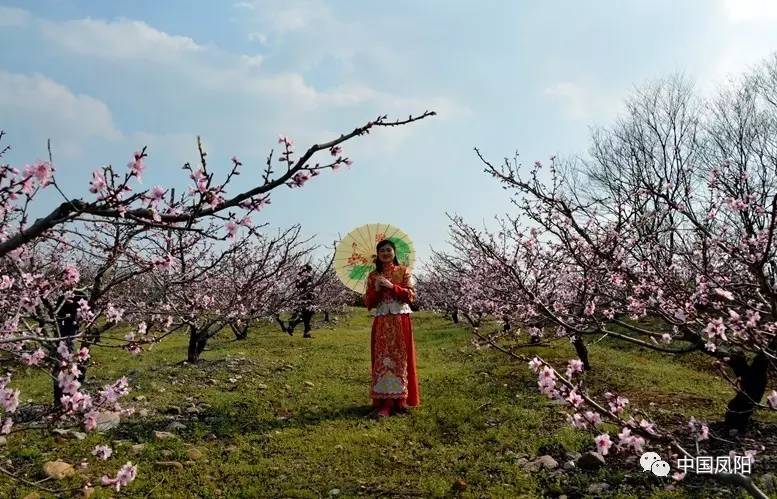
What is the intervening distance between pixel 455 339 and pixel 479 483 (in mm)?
12420

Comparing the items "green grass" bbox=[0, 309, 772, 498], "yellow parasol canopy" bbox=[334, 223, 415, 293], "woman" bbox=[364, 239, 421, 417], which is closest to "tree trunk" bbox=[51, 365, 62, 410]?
"green grass" bbox=[0, 309, 772, 498]

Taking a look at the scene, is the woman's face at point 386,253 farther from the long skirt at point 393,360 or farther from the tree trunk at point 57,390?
the tree trunk at point 57,390

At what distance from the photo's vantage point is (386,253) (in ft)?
27.1

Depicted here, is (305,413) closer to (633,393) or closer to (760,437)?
(633,393)

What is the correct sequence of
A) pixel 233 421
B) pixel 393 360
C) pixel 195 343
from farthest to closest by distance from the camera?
pixel 195 343, pixel 393 360, pixel 233 421

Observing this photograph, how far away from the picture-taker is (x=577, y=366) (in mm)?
3449

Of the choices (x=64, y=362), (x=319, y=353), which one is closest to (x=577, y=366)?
(x=64, y=362)

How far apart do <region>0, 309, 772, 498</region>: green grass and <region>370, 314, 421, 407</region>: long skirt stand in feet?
1.23

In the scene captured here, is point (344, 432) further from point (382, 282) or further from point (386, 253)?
point (386, 253)

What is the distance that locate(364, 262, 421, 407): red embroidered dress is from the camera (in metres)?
8.07

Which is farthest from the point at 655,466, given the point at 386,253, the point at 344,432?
the point at 386,253

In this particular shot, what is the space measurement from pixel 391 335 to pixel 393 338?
0.06m

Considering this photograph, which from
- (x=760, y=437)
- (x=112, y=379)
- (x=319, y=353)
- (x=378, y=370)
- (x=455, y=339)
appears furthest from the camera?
(x=455, y=339)

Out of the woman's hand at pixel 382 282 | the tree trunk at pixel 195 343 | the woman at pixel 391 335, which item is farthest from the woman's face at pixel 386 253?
the tree trunk at pixel 195 343
